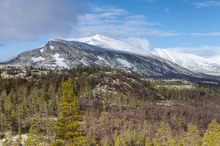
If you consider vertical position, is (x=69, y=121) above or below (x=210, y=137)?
above

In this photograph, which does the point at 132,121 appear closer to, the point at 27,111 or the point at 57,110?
the point at 57,110

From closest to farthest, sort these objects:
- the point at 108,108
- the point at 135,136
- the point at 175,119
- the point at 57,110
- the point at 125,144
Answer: the point at 125,144, the point at 135,136, the point at 57,110, the point at 175,119, the point at 108,108

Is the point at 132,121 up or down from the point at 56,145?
down

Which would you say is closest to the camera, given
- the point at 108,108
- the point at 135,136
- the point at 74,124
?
the point at 74,124

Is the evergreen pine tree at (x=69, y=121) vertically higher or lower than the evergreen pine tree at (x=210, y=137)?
higher

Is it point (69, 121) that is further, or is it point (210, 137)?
point (210, 137)

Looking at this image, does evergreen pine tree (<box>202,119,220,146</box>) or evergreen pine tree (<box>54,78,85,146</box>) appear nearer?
evergreen pine tree (<box>54,78,85,146</box>)

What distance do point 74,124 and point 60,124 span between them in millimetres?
1782

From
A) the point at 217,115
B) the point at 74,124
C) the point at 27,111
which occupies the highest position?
the point at 74,124

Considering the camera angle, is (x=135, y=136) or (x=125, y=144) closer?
(x=125, y=144)

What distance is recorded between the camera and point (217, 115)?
199 m

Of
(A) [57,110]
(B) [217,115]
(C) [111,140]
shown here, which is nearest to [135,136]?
(C) [111,140]

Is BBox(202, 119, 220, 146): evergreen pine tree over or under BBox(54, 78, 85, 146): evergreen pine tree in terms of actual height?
under

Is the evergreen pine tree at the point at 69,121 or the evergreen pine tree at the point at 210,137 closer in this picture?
the evergreen pine tree at the point at 69,121
